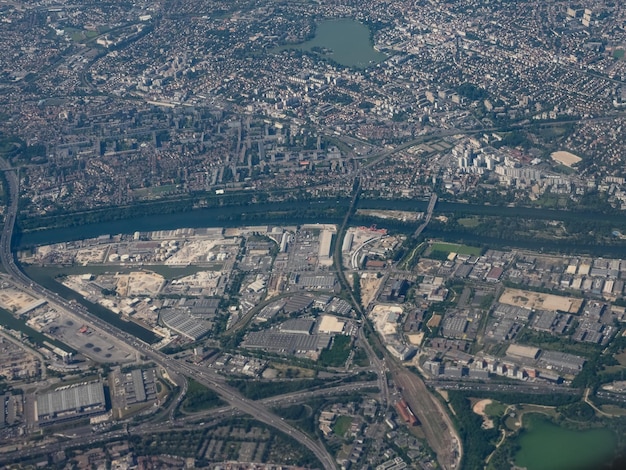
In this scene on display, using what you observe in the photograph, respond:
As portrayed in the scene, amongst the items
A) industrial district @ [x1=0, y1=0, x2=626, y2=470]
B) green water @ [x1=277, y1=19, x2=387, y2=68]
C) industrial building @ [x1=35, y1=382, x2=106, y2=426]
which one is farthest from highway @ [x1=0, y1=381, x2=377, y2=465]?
green water @ [x1=277, y1=19, x2=387, y2=68]

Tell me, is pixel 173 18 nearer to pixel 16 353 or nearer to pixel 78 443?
pixel 16 353

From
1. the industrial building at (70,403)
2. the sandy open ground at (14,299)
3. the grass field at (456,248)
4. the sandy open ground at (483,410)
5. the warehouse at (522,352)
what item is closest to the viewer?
the sandy open ground at (483,410)

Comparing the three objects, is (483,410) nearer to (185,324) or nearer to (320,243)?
(185,324)

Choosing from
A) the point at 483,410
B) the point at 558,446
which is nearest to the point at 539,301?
the point at 483,410

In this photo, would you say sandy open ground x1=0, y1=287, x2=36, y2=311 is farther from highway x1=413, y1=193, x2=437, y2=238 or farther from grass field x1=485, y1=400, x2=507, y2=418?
grass field x1=485, y1=400, x2=507, y2=418

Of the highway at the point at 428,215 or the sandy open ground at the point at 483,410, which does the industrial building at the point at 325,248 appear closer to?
the highway at the point at 428,215

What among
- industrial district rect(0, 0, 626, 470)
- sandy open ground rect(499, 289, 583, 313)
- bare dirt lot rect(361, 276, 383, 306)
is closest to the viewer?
industrial district rect(0, 0, 626, 470)

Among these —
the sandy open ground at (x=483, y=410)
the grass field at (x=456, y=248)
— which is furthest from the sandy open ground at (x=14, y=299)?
the sandy open ground at (x=483, y=410)
